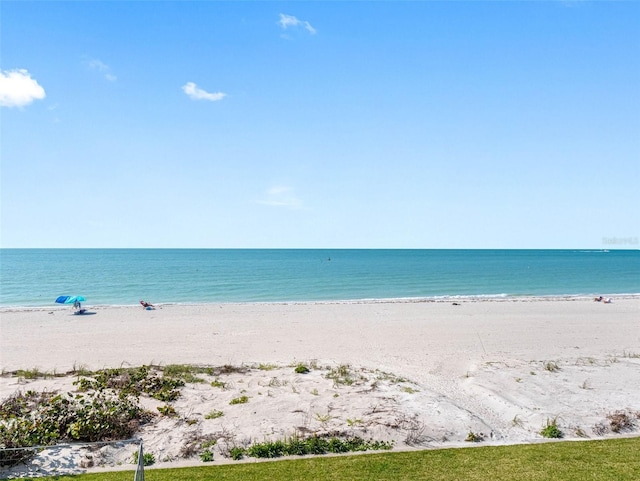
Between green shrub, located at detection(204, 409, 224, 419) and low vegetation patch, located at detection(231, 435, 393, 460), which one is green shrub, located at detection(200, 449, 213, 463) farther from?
green shrub, located at detection(204, 409, 224, 419)

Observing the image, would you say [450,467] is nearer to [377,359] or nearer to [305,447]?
[305,447]

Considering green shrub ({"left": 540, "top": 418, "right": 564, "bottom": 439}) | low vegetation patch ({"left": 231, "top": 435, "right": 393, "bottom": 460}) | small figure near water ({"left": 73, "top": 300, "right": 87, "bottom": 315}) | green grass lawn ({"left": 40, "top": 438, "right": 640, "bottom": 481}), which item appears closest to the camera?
green grass lawn ({"left": 40, "top": 438, "right": 640, "bottom": 481})

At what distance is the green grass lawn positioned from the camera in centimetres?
764

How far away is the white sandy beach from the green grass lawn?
81 cm

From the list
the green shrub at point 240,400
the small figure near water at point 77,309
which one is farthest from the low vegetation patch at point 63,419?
the small figure near water at point 77,309

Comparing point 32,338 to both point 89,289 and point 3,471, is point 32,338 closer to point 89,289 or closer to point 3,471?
point 3,471

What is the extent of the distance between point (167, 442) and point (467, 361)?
1183 centimetres

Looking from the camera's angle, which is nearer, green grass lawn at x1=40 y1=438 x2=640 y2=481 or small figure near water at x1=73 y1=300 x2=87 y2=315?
green grass lawn at x1=40 y1=438 x2=640 y2=481

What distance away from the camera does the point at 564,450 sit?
28.4 feet

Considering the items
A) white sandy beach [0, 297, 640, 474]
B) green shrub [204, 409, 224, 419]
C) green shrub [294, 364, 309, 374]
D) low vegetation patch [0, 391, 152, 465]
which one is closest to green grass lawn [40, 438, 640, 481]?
white sandy beach [0, 297, 640, 474]

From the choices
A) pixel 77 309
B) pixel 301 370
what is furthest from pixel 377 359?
pixel 77 309

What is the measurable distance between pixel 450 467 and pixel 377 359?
9.67 metres

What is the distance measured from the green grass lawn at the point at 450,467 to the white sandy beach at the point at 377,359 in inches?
31.9

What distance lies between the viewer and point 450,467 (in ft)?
26.4
